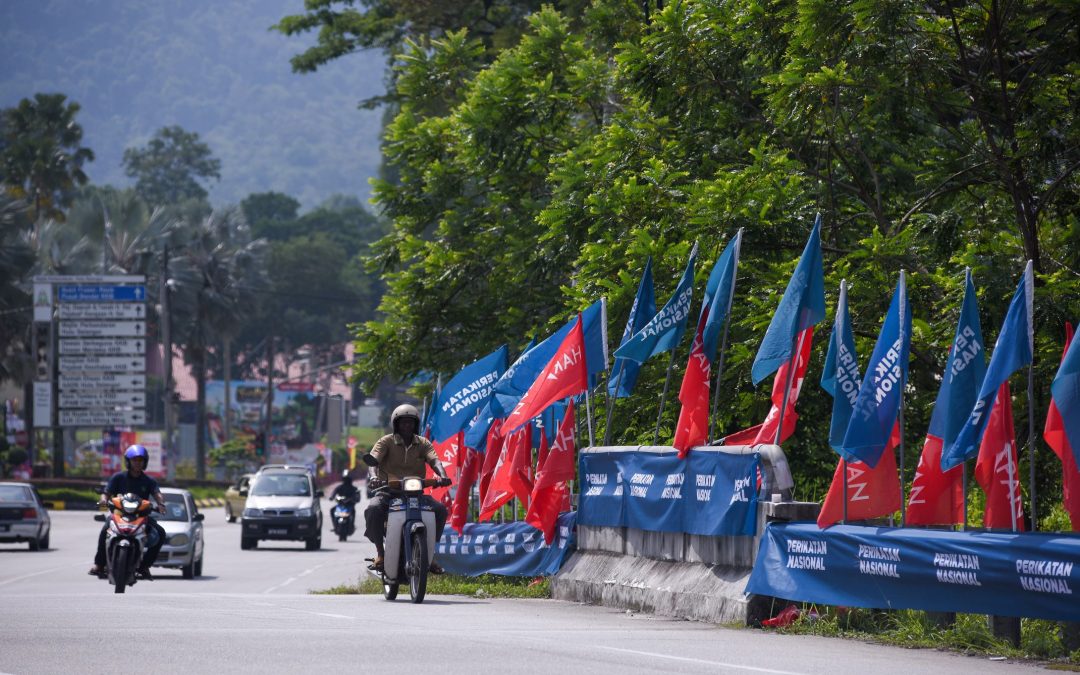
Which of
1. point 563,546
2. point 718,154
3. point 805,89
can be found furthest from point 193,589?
point 805,89

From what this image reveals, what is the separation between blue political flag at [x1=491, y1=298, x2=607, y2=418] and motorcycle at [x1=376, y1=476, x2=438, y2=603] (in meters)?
3.41

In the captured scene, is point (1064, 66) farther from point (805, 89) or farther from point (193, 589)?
point (193, 589)

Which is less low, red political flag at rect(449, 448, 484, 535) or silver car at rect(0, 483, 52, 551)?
red political flag at rect(449, 448, 484, 535)

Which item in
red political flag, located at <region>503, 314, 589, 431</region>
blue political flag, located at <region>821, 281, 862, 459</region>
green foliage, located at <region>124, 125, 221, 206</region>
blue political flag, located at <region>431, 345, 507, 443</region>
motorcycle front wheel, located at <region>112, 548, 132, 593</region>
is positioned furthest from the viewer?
green foliage, located at <region>124, 125, 221, 206</region>

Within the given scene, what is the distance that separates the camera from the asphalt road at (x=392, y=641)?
10000 mm

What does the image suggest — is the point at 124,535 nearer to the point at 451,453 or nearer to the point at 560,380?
the point at 560,380

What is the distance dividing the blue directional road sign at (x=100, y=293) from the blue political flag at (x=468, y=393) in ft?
139

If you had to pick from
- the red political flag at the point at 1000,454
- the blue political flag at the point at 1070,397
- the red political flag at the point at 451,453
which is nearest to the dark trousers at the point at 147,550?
the red political flag at the point at 451,453

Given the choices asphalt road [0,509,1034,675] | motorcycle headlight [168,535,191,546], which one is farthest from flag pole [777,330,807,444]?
motorcycle headlight [168,535,191,546]

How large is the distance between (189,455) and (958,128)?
330 ft

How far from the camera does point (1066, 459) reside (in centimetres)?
1196

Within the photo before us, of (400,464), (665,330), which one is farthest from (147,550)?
(665,330)

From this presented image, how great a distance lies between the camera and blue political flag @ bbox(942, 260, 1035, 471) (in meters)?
12.1

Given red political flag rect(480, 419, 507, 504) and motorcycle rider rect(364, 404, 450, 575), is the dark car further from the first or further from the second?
motorcycle rider rect(364, 404, 450, 575)
